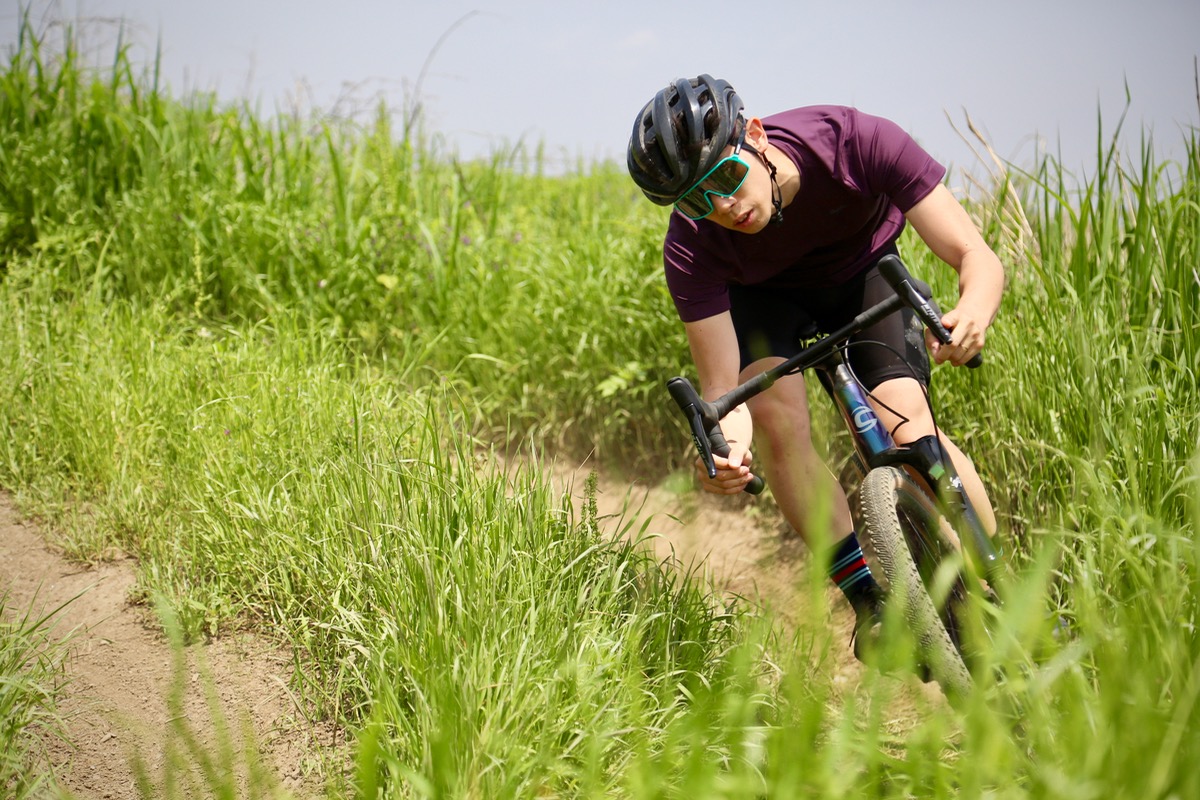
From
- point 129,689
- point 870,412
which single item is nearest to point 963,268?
point 870,412

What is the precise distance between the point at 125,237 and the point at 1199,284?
4.94 m

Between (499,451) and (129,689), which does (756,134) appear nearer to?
(129,689)

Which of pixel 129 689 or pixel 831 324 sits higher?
pixel 831 324

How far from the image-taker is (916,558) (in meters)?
2.24

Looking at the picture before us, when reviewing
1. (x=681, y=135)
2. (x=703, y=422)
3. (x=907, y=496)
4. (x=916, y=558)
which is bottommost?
(x=916, y=558)

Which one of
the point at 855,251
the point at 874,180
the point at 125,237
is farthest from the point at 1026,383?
the point at 125,237

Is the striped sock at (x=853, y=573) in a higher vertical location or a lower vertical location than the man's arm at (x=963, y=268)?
lower

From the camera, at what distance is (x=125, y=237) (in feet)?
16.2

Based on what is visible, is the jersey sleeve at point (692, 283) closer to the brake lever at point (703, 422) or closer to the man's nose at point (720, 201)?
the man's nose at point (720, 201)

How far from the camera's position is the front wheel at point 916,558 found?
1947mm

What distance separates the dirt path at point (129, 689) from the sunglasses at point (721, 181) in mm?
1619

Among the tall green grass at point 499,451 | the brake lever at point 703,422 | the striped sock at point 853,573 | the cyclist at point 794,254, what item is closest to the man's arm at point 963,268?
the cyclist at point 794,254

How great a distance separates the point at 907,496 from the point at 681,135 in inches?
42.6

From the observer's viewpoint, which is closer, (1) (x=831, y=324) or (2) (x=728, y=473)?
(2) (x=728, y=473)
